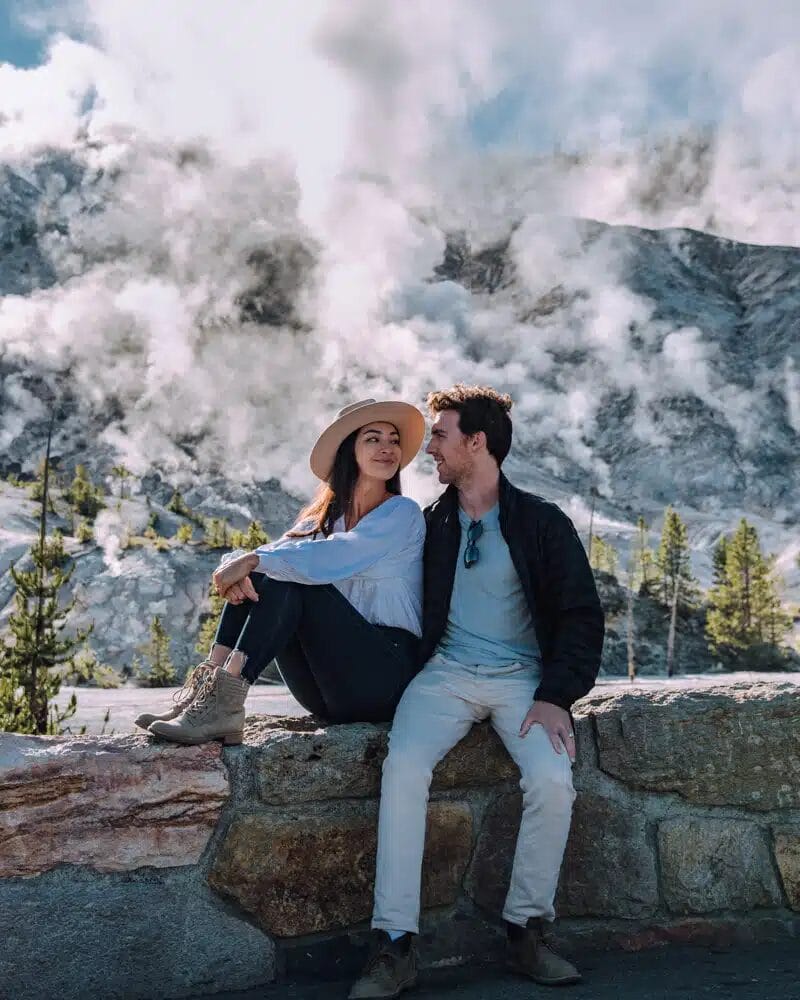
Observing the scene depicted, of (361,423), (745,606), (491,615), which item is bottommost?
(491,615)

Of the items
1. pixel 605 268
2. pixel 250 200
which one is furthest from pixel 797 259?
pixel 250 200

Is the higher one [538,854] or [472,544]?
[472,544]

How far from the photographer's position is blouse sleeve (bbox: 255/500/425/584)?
3133 millimetres

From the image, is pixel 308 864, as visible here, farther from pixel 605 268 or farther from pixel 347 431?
pixel 605 268

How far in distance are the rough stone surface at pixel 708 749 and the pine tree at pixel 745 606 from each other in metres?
52.5

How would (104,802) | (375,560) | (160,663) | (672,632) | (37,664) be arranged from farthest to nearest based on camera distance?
(672,632) → (160,663) → (37,664) → (375,560) → (104,802)

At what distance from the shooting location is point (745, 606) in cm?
5303

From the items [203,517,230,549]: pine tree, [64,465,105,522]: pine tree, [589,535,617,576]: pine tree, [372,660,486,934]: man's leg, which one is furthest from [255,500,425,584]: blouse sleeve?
[64,465,105,522]: pine tree

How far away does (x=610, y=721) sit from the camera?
313 cm

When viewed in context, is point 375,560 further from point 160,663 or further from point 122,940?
point 160,663

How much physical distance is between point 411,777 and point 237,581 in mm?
821

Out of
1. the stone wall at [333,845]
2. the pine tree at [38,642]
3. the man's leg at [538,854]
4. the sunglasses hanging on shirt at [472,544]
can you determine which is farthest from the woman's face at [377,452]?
the pine tree at [38,642]

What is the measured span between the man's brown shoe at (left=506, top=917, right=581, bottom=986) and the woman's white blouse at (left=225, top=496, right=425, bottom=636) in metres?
1.04

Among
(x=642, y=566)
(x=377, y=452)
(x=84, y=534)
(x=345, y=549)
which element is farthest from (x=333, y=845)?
(x=84, y=534)
